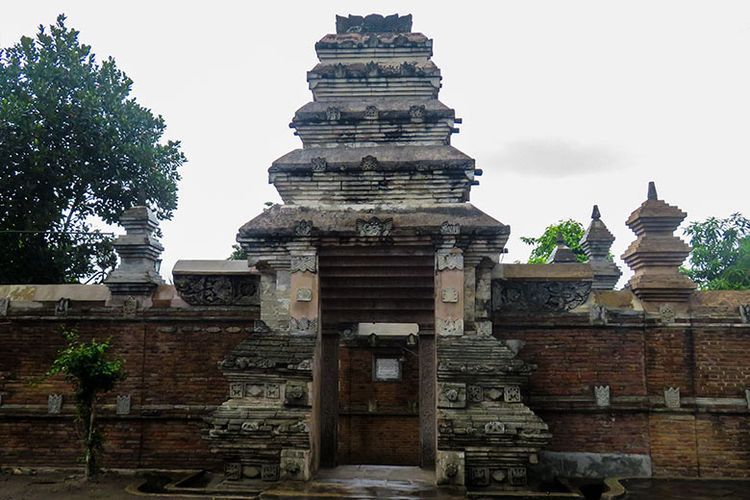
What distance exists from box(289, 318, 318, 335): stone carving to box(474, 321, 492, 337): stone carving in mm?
2636

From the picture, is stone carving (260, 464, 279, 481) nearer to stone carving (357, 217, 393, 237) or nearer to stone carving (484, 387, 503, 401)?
stone carving (484, 387, 503, 401)

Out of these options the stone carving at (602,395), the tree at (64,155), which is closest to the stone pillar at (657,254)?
the stone carving at (602,395)

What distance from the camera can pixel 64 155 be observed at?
63.0 ft

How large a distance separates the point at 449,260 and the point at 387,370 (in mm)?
6742

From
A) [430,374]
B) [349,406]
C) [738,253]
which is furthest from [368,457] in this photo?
[738,253]

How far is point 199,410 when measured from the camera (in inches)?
478

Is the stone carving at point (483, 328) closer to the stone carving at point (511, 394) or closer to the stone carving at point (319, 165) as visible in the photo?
the stone carving at point (511, 394)

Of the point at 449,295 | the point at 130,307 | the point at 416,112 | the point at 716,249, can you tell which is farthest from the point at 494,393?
the point at 716,249

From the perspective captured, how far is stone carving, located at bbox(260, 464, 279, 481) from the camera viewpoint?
9.56 meters

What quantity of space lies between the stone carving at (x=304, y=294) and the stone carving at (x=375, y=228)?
1.28 m

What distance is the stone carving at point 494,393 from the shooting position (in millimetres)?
9547

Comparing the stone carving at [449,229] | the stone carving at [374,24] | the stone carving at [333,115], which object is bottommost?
the stone carving at [449,229]

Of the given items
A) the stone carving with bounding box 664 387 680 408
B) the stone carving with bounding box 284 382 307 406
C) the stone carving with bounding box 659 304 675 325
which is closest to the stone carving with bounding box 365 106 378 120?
the stone carving with bounding box 284 382 307 406

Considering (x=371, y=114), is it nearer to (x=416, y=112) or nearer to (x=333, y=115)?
(x=333, y=115)
